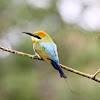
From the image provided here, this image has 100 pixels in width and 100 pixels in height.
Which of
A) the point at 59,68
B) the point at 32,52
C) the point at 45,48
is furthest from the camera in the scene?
the point at 32,52

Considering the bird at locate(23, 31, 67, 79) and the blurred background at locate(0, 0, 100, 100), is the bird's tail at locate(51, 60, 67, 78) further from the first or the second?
the blurred background at locate(0, 0, 100, 100)

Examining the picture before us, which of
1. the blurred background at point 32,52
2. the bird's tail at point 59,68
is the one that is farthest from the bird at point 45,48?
the blurred background at point 32,52

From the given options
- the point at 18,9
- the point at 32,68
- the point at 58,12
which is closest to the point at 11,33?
the point at 18,9

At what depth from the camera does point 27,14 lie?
10.7 m

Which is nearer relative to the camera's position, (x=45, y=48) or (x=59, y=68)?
(x=59, y=68)

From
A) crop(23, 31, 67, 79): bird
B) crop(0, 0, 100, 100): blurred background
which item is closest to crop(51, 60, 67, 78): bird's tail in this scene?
crop(23, 31, 67, 79): bird

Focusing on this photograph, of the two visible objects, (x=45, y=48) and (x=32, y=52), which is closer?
(x=45, y=48)

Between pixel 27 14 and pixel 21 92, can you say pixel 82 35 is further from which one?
pixel 21 92

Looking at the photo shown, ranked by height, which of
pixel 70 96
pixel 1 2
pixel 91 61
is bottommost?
pixel 70 96

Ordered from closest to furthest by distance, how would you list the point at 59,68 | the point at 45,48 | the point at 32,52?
the point at 59,68 < the point at 45,48 < the point at 32,52

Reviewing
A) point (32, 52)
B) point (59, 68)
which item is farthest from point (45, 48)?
point (32, 52)

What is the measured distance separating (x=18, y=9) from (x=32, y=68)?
8.74 feet

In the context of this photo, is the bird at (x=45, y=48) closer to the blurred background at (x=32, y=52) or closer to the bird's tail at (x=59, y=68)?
the bird's tail at (x=59, y=68)

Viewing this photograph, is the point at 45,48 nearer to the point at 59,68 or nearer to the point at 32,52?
the point at 59,68
